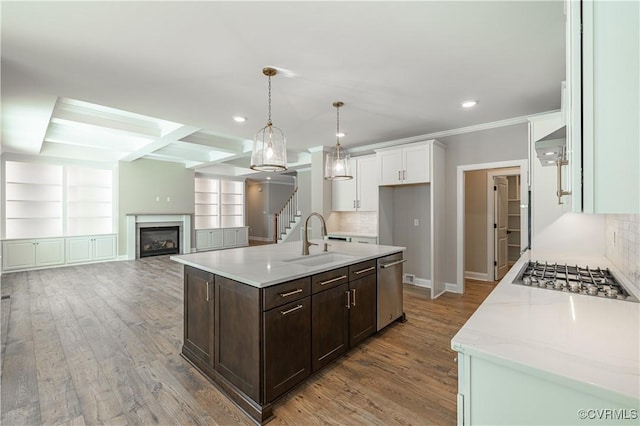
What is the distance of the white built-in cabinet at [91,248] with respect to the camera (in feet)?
22.9

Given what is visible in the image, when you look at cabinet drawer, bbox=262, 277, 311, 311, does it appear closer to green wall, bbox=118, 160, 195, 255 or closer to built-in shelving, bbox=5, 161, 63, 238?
green wall, bbox=118, 160, 195, 255

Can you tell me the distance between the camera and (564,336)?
3.46 feet

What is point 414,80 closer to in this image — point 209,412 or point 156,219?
point 209,412

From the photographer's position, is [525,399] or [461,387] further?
[461,387]

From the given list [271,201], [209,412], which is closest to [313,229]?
[209,412]

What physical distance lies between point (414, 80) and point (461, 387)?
2.73m

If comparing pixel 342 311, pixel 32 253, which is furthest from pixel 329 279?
pixel 32 253

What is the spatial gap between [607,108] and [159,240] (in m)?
9.58

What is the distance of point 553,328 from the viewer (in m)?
1.12

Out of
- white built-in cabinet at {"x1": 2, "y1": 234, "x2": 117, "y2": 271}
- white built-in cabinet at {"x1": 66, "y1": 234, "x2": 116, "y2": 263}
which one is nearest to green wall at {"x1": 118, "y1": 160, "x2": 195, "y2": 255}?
white built-in cabinet at {"x1": 66, "y1": 234, "x2": 116, "y2": 263}

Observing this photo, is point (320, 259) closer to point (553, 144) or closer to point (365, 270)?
point (365, 270)

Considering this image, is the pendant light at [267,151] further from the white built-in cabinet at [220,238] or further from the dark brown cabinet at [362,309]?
the white built-in cabinet at [220,238]

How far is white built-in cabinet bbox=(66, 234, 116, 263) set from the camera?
6973 millimetres

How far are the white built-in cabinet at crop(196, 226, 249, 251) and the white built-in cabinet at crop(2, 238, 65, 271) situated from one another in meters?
3.39
